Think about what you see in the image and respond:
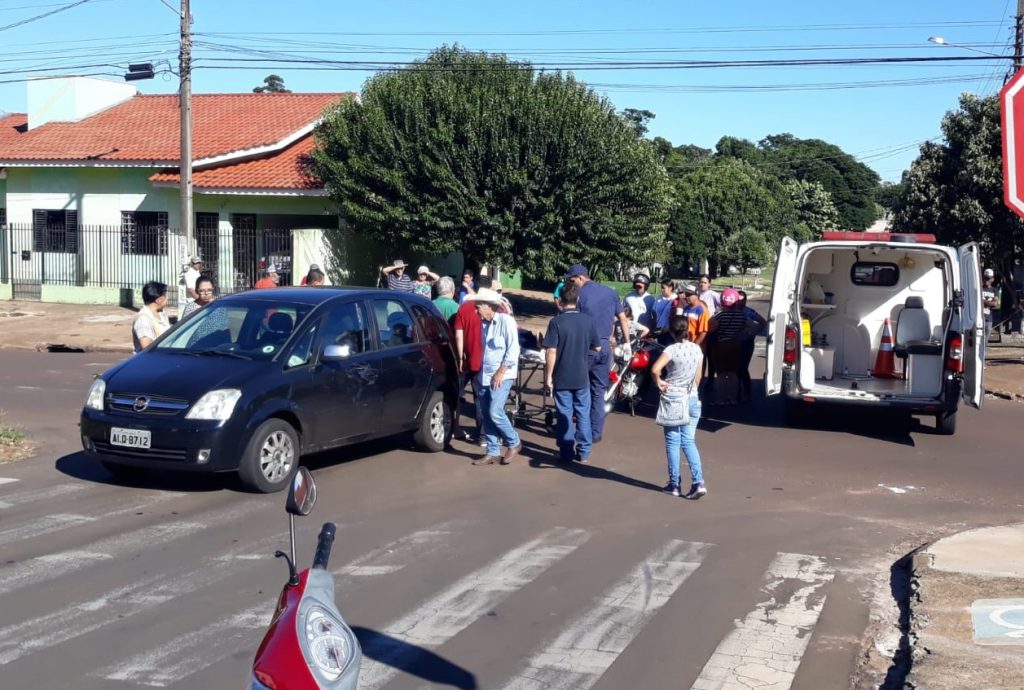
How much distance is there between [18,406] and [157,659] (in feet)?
31.1

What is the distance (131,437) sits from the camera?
9.18 meters

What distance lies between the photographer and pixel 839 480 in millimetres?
10789

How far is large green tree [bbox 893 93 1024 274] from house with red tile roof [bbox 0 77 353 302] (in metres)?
14.5

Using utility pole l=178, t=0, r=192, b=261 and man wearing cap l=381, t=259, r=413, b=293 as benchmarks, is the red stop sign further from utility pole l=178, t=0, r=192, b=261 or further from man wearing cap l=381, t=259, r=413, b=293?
utility pole l=178, t=0, r=192, b=261

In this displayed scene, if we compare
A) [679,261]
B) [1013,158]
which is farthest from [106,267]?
[679,261]

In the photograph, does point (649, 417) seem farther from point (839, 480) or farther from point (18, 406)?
point (18, 406)

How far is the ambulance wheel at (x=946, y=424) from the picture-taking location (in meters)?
13.2

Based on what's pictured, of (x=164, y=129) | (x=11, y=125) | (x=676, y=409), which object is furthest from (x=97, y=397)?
(x=11, y=125)

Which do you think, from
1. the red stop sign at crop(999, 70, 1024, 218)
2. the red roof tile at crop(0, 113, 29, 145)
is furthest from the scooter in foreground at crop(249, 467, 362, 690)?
the red roof tile at crop(0, 113, 29, 145)

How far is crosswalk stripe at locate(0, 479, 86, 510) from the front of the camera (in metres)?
9.09

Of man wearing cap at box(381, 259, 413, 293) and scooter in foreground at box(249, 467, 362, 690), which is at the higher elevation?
man wearing cap at box(381, 259, 413, 293)

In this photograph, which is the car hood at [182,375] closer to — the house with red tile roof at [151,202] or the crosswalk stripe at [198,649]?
the crosswalk stripe at [198,649]

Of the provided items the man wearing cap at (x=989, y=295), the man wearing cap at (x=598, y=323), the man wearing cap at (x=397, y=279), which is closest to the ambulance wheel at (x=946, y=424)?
the man wearing cap at (x=989, y=295)

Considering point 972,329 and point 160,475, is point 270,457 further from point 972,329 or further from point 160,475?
point 972,329
